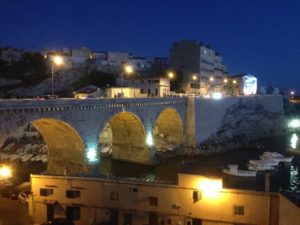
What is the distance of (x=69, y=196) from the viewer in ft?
86.2

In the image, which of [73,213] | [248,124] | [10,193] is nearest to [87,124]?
[10,193]

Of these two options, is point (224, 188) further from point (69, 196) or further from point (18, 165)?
point (18, 165)

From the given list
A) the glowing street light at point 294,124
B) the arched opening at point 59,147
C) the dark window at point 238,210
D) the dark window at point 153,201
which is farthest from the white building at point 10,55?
the dark window at point 238,210

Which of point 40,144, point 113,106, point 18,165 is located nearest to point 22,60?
point 40,144

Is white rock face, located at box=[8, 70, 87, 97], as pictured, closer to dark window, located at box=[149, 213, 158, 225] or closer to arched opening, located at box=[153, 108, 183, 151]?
arched opening, located at box=[153, 108, 183, 151]

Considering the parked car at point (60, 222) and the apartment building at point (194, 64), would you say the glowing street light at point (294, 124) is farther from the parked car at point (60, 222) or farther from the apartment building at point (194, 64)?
the parked car at point (60, 222)

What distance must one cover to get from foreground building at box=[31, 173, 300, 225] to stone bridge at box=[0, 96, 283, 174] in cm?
602

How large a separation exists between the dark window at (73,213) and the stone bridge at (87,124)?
5051mm

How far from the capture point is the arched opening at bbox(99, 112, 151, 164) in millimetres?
47312

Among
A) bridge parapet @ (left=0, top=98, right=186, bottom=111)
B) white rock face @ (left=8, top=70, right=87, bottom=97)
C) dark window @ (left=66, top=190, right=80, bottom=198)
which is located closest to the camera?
dark window @ (left=66, top=190, right=80, bottom=198)

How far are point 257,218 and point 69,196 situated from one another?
13.6 meters

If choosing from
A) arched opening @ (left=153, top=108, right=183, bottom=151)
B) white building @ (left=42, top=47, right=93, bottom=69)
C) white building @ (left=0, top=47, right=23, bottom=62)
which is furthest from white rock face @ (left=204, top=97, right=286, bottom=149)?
white building @ (left=0, top=47, right=23, bottom=62)

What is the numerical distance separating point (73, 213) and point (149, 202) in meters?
5.95

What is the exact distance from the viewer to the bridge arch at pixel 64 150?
35.0 metres
